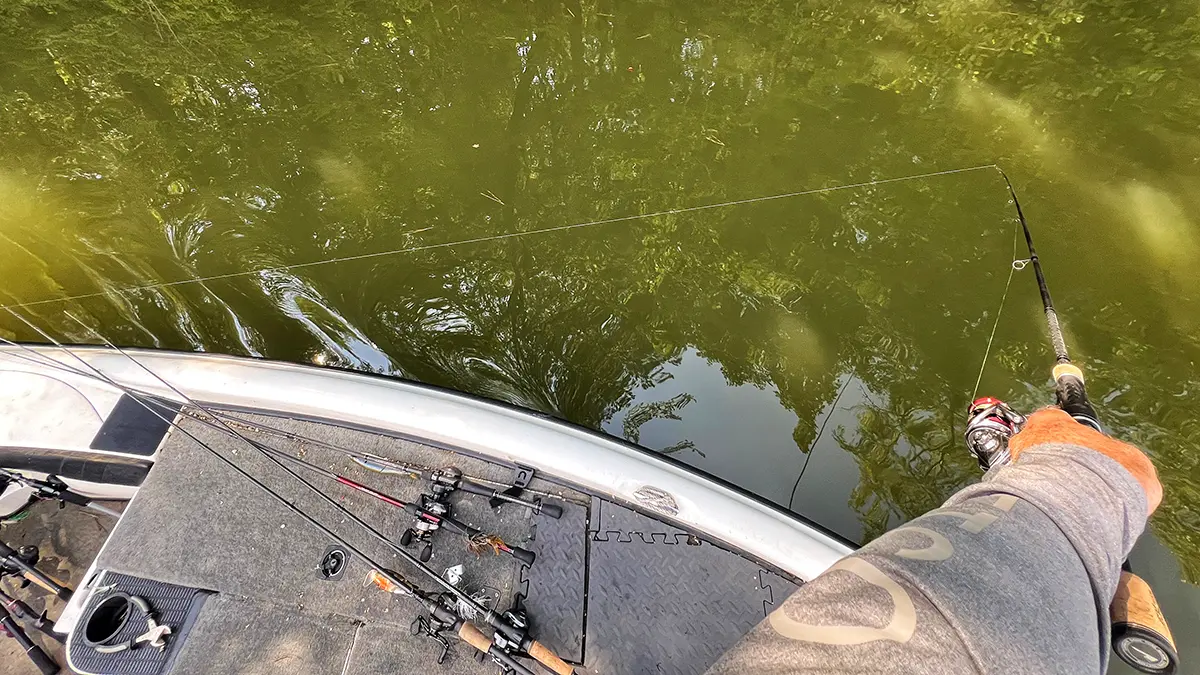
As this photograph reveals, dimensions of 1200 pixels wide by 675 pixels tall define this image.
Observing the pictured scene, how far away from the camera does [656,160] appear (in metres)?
5.07

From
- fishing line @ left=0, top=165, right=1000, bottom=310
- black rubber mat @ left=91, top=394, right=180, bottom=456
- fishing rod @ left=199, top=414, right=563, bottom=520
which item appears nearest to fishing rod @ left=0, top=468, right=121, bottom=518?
black rubber mat @ left=91, top=394, right=180, bottom=456

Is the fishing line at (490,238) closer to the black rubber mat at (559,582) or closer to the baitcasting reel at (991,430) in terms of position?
the baitcasting reel at (991,430)

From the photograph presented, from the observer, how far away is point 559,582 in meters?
2.06

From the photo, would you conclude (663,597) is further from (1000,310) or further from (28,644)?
(1000,310)

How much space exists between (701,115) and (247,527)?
17.0 feet

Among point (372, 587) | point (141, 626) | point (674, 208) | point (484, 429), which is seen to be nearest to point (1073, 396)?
point (484, 429)

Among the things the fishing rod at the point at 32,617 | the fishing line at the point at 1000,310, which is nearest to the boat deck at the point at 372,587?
the fishing rod at the point at 32,617

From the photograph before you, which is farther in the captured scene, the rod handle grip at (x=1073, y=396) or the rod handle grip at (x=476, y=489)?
the rod handle grip at (x=476, y=489)

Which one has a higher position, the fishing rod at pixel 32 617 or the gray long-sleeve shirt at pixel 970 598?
the gray long-sleeve shirt at pixel 970 598

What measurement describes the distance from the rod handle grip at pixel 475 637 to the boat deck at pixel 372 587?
0.58 feet

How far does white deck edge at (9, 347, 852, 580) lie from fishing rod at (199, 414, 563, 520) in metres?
0.11

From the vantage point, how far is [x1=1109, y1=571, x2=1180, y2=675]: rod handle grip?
1278 millimetres

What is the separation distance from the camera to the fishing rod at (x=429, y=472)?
2.20 metres

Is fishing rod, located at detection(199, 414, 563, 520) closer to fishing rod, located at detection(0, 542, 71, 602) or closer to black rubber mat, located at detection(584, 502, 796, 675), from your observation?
black rubber mat, located at detection(584, 502, 796, 675)
